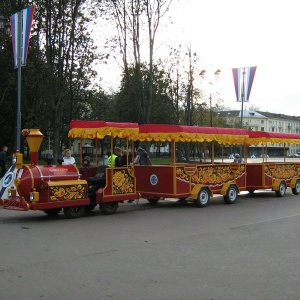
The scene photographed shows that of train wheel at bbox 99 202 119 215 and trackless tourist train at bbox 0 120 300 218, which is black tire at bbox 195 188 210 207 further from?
train wheel at bbox 99 202 119 215

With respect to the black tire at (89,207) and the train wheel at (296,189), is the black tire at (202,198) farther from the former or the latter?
the train wheel at (296,189)

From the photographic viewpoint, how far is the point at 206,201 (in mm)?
15469

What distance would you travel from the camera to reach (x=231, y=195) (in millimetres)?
16547

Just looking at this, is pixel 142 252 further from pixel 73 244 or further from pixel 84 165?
pixel 84 165

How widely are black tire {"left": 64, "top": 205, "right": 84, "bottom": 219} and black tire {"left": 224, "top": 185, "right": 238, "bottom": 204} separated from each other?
5.84 meters

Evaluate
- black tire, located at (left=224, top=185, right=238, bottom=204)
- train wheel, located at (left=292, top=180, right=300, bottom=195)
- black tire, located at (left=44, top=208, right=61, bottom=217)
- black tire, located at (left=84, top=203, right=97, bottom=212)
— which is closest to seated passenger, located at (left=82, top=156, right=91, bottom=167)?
black tire, located at (left=84, top=203, right=97, bottom=212)

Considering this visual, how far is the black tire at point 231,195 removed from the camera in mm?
16283

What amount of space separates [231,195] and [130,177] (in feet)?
14.9

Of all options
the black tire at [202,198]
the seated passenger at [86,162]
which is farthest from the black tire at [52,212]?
the black tire at [202,198]

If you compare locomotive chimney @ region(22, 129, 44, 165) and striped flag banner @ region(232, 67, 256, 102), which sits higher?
striped flag banner @ region(232, 67, 256, 102)

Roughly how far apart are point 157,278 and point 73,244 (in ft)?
9.54

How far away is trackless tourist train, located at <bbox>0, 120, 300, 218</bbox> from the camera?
1189 centimetres

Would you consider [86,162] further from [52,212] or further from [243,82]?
[243,82]

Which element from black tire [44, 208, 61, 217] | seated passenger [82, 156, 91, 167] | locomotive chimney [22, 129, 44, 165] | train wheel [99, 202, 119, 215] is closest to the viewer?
locomotive chimney [22, 129, 44, 165]
